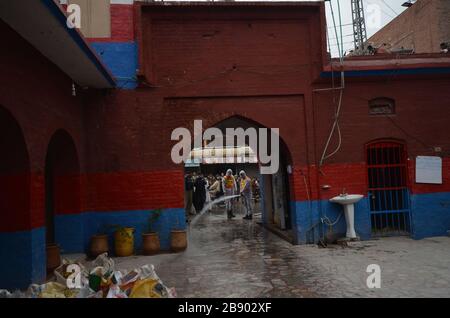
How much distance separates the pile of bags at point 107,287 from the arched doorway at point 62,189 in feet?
12.4

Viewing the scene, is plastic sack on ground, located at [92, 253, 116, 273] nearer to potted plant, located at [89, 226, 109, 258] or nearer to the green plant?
potted plant, located at [89, 226, 109, 258]

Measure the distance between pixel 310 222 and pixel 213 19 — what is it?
5.43m

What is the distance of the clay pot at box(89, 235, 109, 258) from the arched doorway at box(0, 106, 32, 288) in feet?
10.1

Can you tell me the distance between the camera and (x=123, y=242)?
9.68 metres

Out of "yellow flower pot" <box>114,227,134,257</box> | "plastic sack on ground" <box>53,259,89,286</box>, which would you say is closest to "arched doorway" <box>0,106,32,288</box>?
"plastic sack on ground" <box>53,259,89,286</box>

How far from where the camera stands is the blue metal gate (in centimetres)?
1084

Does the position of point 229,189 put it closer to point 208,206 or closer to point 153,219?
point 208,206

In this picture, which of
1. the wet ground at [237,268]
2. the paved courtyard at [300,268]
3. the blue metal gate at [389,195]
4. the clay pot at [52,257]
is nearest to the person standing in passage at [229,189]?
the wet ground at [237,268]

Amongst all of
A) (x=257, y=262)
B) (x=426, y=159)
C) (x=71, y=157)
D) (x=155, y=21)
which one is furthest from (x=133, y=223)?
(x=426, y=159)

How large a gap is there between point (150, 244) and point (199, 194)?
958 cm

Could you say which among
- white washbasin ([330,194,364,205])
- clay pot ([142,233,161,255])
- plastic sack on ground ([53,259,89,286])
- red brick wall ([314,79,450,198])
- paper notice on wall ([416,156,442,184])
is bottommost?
clay pot ([142,233,161,255])

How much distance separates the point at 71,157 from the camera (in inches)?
373
